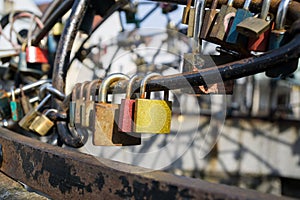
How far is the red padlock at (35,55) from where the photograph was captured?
1.35 meters

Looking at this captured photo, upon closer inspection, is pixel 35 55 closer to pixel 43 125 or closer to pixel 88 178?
pixel 43 125

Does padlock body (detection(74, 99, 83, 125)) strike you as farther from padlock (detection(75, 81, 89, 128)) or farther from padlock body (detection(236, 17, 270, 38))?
padlock body (detection(236, 17, 270, 38))

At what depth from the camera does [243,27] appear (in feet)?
1.77

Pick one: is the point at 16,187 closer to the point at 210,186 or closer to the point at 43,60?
the point at 210,186

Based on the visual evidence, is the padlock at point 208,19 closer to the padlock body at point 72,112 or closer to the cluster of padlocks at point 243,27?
the cluster of padlocks at point 243,27

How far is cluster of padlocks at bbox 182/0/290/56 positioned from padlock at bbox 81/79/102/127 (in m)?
0.27

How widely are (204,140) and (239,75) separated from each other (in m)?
2.43

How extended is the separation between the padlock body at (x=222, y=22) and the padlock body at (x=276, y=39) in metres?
0.08

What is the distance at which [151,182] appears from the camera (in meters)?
0.48

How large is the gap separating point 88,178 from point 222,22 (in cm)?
36

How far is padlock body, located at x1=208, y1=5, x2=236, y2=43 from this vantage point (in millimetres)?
618

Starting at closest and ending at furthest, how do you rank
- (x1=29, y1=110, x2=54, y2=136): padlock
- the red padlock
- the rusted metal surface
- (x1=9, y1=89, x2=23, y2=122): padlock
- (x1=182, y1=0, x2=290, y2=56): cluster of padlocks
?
the rusted metal surface, (x1=182, y1=0, x2=290, y2=56): cluster of padlocks, (x1=29, y1=110, x2=54, y2=136): padlock, (x1=9, y1=89, x2=23, y2=122): padlock, the red padlock

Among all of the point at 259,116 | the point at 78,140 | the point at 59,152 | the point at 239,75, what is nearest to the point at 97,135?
the point at 59,152

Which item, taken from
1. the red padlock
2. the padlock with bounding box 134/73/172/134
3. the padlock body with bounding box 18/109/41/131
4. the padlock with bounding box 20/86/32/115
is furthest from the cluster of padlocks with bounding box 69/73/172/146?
the red padlock
